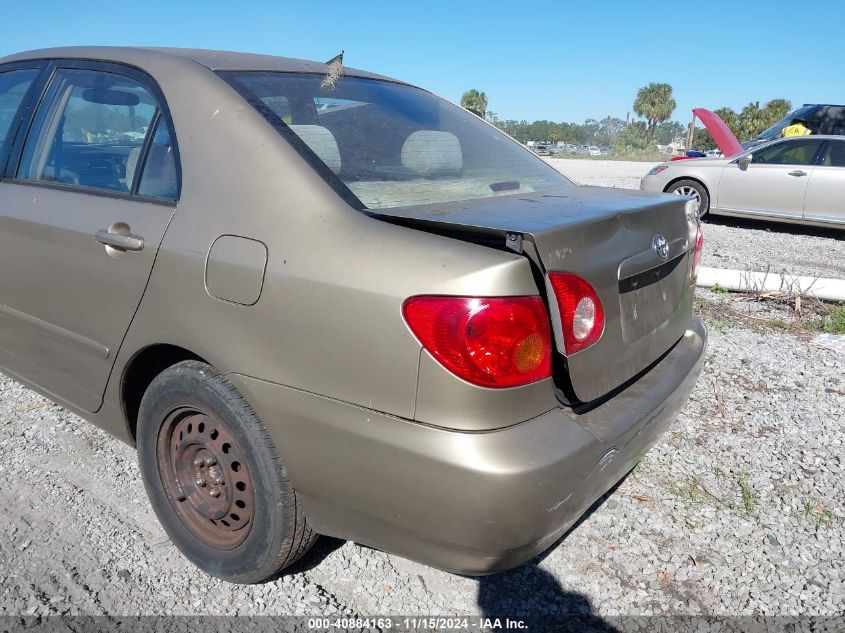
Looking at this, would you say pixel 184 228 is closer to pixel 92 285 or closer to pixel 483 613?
pixel 92 285

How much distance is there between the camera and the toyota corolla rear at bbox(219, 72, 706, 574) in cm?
168

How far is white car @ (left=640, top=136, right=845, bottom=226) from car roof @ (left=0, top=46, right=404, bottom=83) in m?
7.53

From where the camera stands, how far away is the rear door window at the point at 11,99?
116 inches

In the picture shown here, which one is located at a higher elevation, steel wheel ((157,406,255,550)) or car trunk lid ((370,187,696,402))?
car trunk lid ((370,187,696,402))

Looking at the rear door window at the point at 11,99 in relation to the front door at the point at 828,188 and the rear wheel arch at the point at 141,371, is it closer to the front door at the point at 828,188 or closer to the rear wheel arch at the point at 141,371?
the rear wheel arch at the point at 141,371

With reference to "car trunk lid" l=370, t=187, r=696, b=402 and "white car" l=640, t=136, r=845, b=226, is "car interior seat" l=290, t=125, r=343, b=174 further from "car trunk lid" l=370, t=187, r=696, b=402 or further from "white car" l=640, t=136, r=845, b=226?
"white car" l=640, t=136, r=845, b=226

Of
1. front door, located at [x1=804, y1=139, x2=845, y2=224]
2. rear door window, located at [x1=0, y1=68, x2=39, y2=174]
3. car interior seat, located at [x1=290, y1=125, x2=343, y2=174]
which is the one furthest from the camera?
front door, located at [x1=804, y1=139, x2=845, y2=224]

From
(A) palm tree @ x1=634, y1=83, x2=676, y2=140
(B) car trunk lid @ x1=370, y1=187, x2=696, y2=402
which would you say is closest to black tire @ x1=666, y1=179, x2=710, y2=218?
(B) car trunk lid @ x1=370, y1=187, x2=696, y2=402

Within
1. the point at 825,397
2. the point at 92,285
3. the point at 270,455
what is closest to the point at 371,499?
the point at 270,455

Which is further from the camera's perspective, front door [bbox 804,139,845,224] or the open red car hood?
the open red car hood

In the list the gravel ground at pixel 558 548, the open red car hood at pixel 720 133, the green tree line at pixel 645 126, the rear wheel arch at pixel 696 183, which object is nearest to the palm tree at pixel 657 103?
the green tree line at pixel 645 126

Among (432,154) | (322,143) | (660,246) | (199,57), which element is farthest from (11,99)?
(660,246)

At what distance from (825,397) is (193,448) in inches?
128

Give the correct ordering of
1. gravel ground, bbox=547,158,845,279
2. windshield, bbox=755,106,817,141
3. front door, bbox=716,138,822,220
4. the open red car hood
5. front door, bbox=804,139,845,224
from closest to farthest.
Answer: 1. gravel ground, bbox=547,158,845,279
2. front door, bbox=804,139,845,224
3. front door, bbox=716,138,822,220
4. windshield, bbox=755,106,817,141
5. the open red car hood
